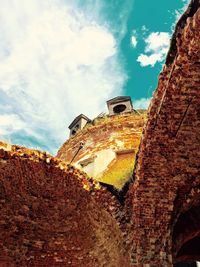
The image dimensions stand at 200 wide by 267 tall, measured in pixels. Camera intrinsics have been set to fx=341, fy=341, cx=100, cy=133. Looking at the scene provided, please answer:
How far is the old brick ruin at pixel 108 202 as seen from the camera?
534 cm

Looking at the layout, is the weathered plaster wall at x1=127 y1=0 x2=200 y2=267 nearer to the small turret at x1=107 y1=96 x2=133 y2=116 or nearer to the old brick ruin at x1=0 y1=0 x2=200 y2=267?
the old brick ruin at x1=0 y1=0 x2=200 y2=267

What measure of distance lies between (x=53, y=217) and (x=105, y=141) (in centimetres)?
620

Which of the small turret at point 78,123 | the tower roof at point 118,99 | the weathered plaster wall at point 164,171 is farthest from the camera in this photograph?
the small turret at point 78,123

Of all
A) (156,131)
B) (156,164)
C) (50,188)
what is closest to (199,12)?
(156,131)

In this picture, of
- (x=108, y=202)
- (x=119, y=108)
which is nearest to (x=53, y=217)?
(x=108, y=202)

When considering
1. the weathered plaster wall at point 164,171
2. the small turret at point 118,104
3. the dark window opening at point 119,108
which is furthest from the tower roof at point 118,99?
the weathered plaster wall at point 164,171

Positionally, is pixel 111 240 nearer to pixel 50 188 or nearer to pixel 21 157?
pixel 50 188

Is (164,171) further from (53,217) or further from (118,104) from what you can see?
(118,104)

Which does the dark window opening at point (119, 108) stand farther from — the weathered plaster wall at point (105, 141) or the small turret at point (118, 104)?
the weathered plaster wall at point (105, 141)

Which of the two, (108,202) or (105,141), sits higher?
(105,141)

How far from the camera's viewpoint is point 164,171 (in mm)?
5680

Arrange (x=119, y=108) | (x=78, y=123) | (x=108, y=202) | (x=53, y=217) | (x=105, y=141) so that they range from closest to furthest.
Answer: (x=108, y=202) → (x=53, y=217) → (x=105, y=141) → (x=119, y=108) → (x=78, y=123)

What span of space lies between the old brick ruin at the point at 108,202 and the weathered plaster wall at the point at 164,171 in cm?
1

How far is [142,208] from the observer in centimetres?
579
